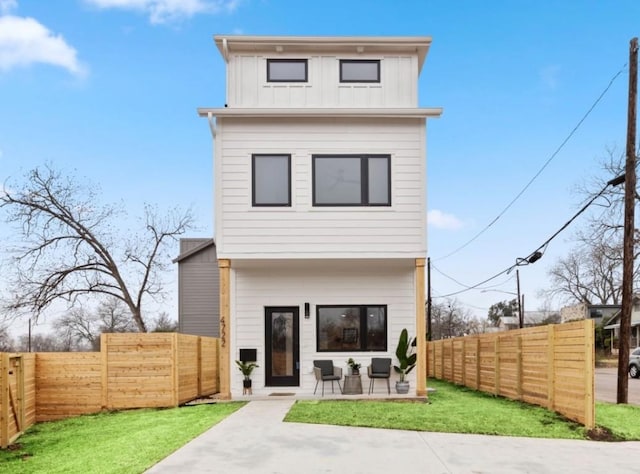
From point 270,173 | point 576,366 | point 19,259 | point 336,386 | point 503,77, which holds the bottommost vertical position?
point 336,386

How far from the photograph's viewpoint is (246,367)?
13.7 metres

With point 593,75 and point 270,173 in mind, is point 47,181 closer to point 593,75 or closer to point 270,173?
point 270,173

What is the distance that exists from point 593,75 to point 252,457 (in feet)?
63.2

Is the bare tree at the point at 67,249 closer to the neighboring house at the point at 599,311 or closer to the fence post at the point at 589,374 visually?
the fence post at the point at 589,374

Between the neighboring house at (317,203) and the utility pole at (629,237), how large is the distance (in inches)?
176

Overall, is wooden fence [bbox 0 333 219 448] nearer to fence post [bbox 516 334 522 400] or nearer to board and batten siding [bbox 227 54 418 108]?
board and batten siding [bbox 227 54 418 108]

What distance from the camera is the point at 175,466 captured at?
669cm

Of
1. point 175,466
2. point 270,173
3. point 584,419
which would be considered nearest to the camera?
point 175,466

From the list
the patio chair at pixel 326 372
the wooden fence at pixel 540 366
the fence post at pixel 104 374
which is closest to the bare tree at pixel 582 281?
the wooden fence at pixel 540 366

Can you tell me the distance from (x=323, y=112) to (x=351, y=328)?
5.04 m

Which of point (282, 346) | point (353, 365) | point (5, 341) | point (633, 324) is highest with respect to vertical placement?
point (282, 346)

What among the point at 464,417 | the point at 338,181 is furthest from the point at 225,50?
the point at 464,417

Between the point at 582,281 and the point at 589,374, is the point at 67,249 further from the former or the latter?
the point at 582,281

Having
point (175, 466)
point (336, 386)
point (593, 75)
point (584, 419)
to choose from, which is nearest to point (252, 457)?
point (175, 466)
